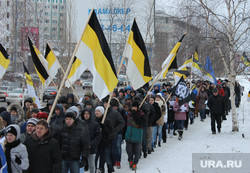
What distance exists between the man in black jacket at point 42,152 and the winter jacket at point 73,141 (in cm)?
81

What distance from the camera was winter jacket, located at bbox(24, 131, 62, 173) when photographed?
16.7 ft

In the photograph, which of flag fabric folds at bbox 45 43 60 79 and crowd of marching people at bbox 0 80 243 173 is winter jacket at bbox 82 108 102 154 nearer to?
crowd of marching people at bbox 0 80 243 173

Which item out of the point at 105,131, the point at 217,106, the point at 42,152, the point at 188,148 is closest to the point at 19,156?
the point at 42,152

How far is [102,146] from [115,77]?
1550 mm

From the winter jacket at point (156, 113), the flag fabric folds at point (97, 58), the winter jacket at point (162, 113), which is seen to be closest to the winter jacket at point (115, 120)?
the flag fabric folds at point (97, 58)

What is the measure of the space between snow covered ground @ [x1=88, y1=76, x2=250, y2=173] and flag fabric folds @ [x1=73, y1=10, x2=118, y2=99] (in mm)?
2193

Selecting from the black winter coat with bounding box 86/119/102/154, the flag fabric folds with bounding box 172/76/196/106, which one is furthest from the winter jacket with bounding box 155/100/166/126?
the black winter coat with bounding box 86/119/102/154

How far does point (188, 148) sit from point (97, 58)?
4779 millimetres

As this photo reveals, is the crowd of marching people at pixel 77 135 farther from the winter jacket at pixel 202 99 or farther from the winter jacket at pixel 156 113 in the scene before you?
the winter jacket at pixel 202 99

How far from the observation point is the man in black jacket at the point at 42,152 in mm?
5090

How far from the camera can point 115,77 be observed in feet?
24.7

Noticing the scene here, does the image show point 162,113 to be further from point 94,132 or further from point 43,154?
point 43,154

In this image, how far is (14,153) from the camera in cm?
481

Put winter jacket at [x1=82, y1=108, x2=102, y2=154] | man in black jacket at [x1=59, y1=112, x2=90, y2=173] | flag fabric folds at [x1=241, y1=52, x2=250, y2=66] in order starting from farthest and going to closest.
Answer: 1. flag fabric folds at [x1=241, y1=52, x2=250, y2=66]
2. winter jacket at [x1=82, y1=108, x2=102, y2=154]
3. man in black jacket at [x1=59, y1=112, x2=90, y2=173]
